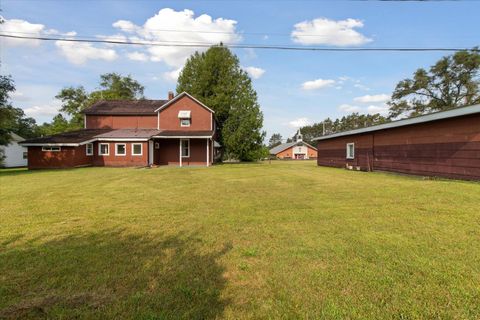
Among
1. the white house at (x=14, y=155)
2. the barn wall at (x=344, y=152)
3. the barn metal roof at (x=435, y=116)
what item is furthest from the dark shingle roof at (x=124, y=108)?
the barn metal roof at (x=435, y=116)

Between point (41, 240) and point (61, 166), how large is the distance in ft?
76.3

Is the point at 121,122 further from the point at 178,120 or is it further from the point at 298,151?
the point at 298,151

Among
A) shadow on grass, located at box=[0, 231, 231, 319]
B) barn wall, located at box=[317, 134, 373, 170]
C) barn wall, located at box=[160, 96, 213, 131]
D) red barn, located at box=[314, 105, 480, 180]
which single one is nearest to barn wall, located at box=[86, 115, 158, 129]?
barn wall, located at box=[160, 96, 213, 131]

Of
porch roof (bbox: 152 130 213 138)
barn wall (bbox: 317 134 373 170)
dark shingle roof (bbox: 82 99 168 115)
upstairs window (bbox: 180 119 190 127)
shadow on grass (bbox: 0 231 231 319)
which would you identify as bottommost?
shadow on grass (bbox: 0 231 231 319)

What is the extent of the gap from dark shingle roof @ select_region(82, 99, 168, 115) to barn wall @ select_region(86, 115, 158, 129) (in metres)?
0.45

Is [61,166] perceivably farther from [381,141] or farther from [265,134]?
[381,141]

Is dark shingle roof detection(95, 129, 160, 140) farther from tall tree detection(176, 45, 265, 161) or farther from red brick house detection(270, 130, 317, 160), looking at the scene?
red brick house detection(270, 130, 317, 160)

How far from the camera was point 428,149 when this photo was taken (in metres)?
14.2

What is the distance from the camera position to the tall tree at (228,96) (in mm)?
35375

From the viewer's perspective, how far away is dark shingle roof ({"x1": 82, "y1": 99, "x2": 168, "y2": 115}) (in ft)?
100

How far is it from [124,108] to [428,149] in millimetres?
27964

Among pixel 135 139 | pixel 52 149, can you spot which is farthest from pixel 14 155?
pixel 135 139

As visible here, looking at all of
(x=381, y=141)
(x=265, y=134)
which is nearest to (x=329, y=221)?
(x=381, y=141)

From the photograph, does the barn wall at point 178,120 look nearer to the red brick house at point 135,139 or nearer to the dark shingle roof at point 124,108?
the red brick house at point 135,139
